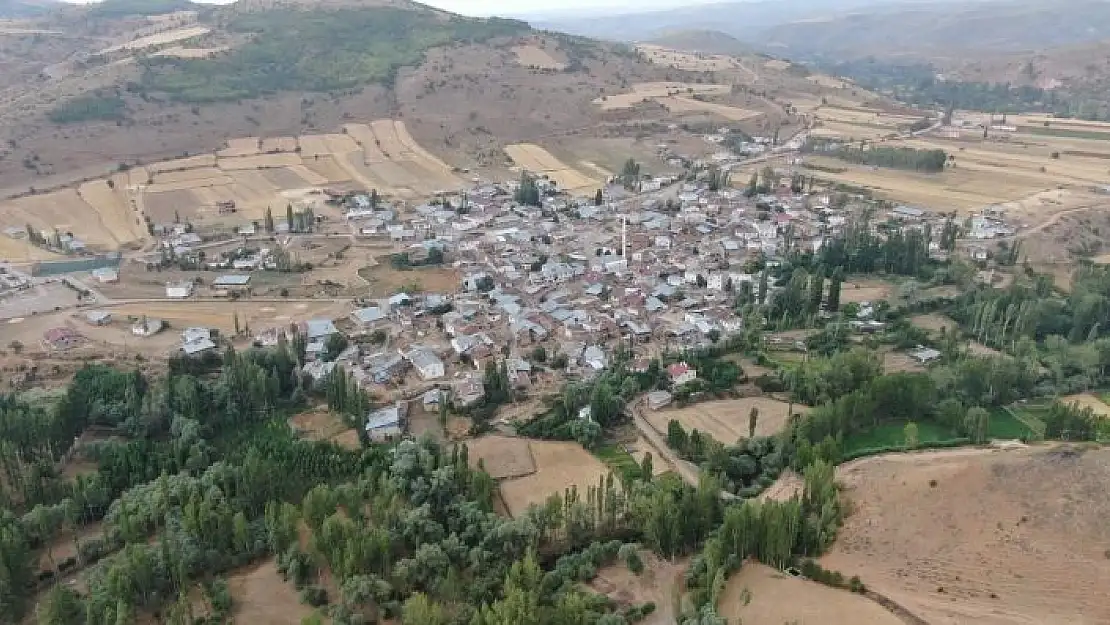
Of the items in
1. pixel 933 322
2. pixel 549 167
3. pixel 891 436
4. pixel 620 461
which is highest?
pixel 549 167

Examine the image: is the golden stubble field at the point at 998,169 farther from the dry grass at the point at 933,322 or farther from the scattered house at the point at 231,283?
the scattered house at the point at 231,283

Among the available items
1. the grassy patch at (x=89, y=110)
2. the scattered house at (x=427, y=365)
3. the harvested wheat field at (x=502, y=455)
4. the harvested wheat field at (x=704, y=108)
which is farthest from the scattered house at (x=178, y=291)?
the harvested wheat field at (x=704, y=108)

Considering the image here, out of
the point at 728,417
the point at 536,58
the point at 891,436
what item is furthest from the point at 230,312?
the point at 536,58

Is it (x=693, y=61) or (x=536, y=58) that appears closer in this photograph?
(x=536, y=58)

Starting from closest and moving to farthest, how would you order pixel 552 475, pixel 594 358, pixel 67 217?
pixel 552 475, pixel 594 358, pixel 67 217

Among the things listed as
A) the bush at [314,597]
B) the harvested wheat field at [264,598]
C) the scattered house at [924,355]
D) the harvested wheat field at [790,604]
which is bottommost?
the harvested wheat field at [264,598]

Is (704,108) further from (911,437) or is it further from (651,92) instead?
(911,437)

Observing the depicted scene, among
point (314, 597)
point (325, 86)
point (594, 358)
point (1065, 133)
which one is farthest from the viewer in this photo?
point (325, 86)
